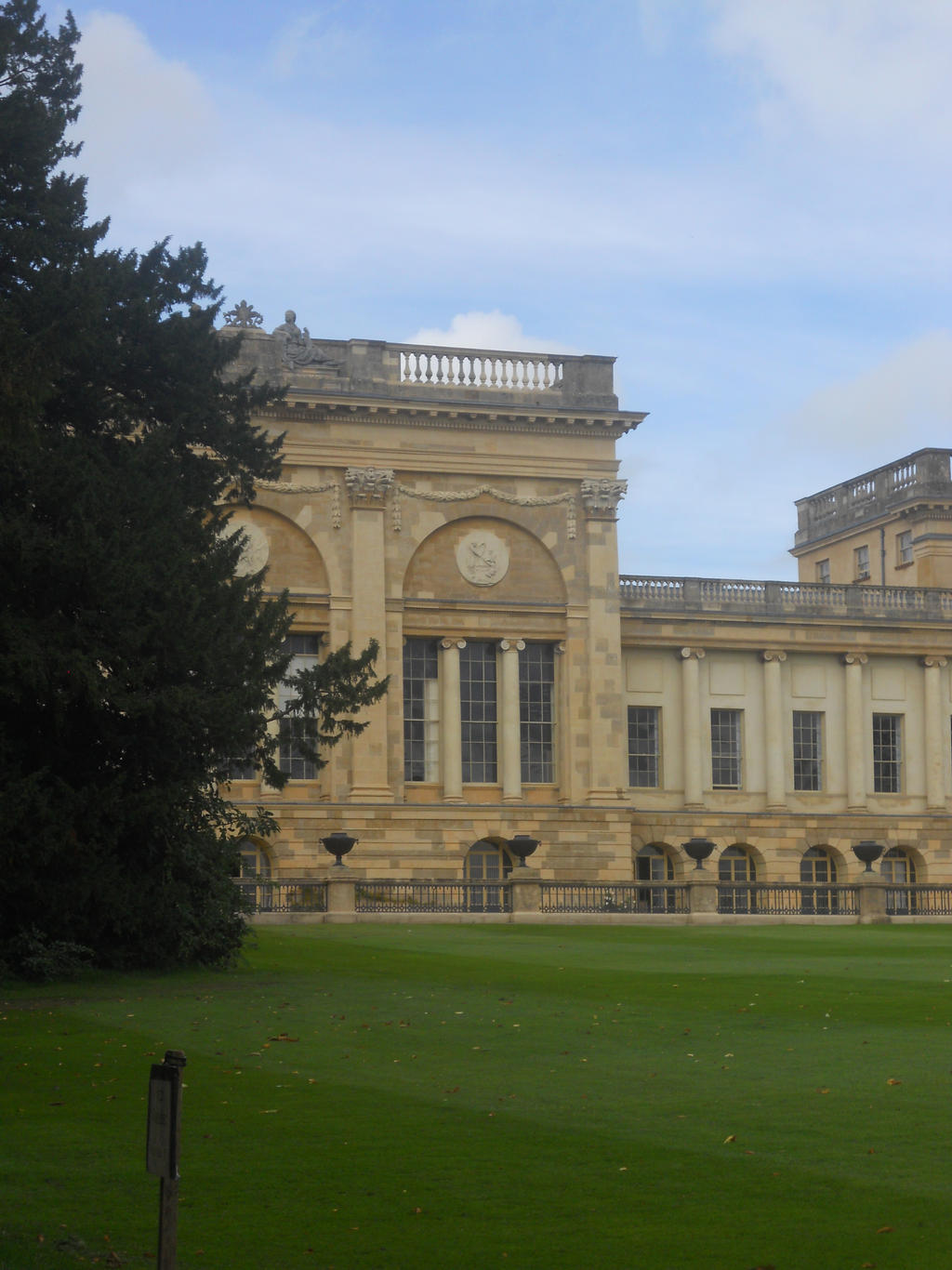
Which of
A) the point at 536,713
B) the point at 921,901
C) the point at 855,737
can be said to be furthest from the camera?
the point at 855,737

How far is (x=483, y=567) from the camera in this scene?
51.0 m

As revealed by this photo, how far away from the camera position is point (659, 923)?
129 ft

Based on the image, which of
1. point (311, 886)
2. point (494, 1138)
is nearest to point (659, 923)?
point (311, 886)

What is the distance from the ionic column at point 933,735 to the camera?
2247 inches

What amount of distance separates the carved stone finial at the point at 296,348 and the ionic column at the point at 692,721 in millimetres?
14990

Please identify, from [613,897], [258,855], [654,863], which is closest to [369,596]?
[258,855]

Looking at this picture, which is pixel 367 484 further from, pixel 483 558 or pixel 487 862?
pixel 487 862

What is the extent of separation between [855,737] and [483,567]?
14305mm

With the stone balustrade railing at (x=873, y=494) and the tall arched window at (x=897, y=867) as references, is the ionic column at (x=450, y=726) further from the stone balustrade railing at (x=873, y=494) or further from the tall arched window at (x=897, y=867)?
the stone balustrade railing at (x=873, y=494)

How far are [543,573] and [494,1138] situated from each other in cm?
3999

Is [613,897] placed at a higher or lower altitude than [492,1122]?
higher

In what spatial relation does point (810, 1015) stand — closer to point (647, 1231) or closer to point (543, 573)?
point (647, 1231)

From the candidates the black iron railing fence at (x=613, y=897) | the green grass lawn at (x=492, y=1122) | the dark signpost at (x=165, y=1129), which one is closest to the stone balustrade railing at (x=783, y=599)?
the black iron railing fence at (x=613, y=897)

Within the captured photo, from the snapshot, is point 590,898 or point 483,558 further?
point 483,558
